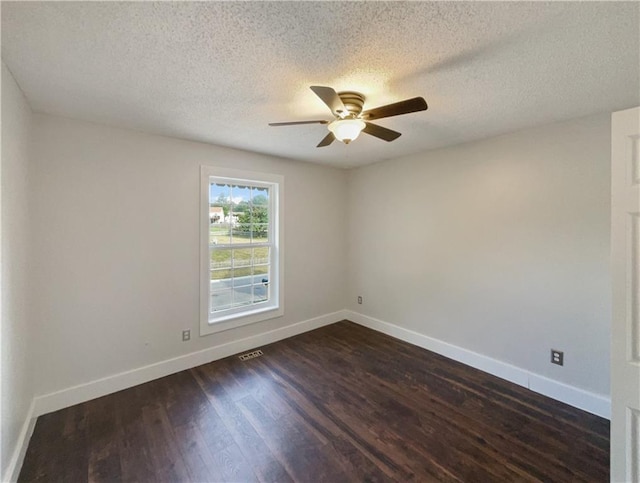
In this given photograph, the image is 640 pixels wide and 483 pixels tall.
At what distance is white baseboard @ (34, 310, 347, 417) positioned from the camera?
233cm

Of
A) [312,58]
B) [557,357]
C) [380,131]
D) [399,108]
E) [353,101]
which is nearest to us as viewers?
[312,58]

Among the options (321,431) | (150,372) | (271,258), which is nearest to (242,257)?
(271,258)

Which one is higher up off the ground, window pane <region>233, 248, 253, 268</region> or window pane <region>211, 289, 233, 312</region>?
window pane <region>233, 248, 253, 268</region>

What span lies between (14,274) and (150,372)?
151 centimetres

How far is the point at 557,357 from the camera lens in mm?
2518

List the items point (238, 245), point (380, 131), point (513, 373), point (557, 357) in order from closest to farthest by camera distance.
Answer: point (380, 131) < point (557, 357) < point (513, 373) < point (238, 245)

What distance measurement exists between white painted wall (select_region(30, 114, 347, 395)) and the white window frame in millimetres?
80

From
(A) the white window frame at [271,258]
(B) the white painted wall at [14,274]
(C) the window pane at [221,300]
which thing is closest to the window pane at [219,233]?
(A) the white window frame at [271,258]

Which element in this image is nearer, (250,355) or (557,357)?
(557,357)

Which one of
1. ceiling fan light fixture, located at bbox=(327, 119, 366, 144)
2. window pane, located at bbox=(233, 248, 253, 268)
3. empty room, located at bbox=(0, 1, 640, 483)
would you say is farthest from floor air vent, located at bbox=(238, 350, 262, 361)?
ceiling fan light fixture, located at bbox=(327, 119, 366, 144)

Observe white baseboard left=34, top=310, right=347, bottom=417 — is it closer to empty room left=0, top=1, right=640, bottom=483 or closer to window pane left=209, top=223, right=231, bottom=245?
empty room left=0, top=1, right=640, bottom=483

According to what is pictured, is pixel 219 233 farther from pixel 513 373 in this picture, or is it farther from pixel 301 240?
pixel 513 373

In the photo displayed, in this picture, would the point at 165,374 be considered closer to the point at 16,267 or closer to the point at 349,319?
the point at 16,267

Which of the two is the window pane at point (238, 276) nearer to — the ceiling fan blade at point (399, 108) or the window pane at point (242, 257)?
the window pane at point (242, 257)
